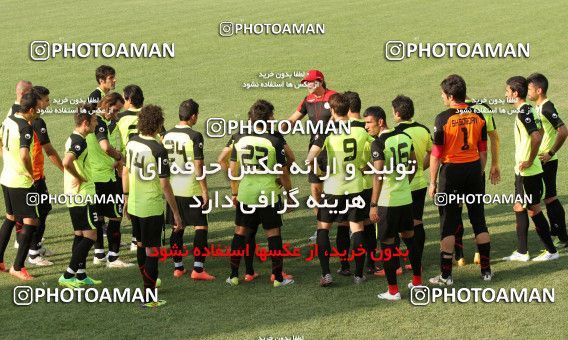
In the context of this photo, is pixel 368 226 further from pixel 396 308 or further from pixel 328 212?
pixel 396 308

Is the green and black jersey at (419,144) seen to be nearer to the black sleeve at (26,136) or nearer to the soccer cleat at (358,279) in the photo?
the soccer cleat at (358,279)

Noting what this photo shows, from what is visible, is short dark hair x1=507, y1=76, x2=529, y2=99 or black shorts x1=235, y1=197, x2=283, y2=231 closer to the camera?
black shorts x1=235, y1=197, x2=283, y2=231

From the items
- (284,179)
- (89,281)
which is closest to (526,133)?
(284,179)

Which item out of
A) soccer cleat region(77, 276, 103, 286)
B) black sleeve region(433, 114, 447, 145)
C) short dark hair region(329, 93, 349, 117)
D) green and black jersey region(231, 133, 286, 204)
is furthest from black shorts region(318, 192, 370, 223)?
soccer cleat region(77, 276, 103, 286)

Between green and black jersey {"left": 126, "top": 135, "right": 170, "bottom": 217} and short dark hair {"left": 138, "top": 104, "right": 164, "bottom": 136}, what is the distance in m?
0.10

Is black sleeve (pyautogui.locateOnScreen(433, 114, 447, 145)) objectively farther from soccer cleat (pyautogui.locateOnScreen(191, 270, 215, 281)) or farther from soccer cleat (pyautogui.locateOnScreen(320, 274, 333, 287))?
soccer cleat (pyautogui.locateOnScreen(191, 270, 215, 281))

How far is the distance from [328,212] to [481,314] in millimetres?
2157

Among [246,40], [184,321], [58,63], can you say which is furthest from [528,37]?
[184,321]

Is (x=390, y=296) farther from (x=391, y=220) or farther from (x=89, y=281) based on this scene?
(x=89, y=281)

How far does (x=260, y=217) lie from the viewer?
10.6 m
